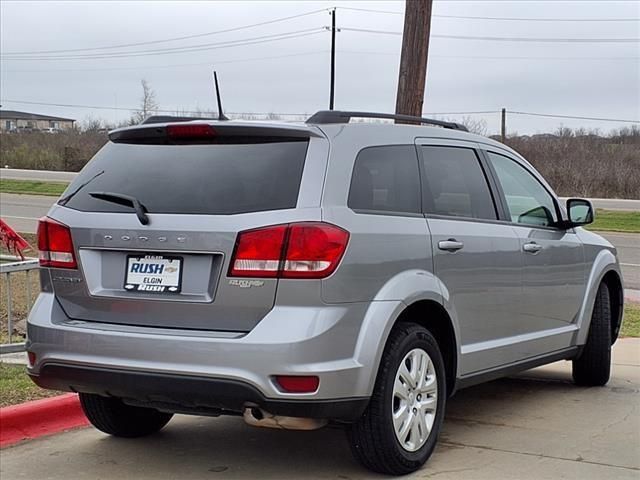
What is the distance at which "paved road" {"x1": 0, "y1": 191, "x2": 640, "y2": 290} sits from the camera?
651 inches

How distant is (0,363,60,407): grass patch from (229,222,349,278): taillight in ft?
7.60

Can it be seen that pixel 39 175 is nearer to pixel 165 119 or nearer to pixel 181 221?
pixel 165 119

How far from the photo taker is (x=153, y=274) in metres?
4.46

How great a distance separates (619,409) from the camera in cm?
646

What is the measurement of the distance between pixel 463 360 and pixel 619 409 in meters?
1.81

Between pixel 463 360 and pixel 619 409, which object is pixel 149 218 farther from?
pixel 619 409

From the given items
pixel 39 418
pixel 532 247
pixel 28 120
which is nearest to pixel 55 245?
pixel 39 418

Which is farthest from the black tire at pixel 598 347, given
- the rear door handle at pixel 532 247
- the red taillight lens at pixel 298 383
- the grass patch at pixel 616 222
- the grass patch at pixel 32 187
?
the grass patch at pixel 32 187

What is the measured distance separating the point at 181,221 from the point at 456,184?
6.18ft

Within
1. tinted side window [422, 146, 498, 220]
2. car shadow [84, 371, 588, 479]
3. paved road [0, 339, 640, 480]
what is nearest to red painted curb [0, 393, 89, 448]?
paved road [0, 339, 640, 480]

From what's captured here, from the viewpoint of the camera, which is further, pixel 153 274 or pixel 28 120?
pixel 28 120

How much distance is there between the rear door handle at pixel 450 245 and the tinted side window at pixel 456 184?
0.62 feet

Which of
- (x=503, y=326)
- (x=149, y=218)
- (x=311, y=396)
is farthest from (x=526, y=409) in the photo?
(x=149, y=218)

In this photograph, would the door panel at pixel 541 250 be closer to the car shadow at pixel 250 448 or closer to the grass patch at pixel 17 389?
the car shadow at pixel 250 448
